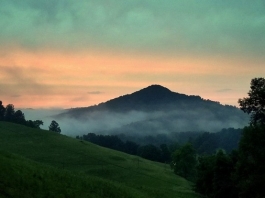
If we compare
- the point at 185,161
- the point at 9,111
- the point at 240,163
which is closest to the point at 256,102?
the point at 240,163

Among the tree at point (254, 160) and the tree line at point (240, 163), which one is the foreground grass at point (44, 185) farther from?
the tree line at point (240, 163)

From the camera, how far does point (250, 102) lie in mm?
39406

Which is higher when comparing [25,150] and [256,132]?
[256,132]

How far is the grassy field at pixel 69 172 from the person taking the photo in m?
29.4

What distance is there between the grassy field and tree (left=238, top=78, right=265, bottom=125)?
15.8 m

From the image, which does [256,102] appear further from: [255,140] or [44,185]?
[44,185]

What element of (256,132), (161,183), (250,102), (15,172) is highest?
(250,102)

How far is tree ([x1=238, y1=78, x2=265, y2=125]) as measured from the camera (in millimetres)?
38875

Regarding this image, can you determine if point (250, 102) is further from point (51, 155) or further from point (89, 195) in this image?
point (51, 155)

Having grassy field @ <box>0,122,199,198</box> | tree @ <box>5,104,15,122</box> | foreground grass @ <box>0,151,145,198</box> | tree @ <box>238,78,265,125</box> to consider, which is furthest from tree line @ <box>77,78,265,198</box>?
tree @ <box>5,104,15,122</box>

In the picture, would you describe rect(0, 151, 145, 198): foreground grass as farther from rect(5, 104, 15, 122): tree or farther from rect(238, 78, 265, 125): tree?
rect(5, 104, 15, 122): tree

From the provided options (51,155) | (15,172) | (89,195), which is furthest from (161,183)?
(15,172)

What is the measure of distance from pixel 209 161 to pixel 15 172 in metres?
42.7

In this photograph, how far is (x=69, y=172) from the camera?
41031 millimetres
